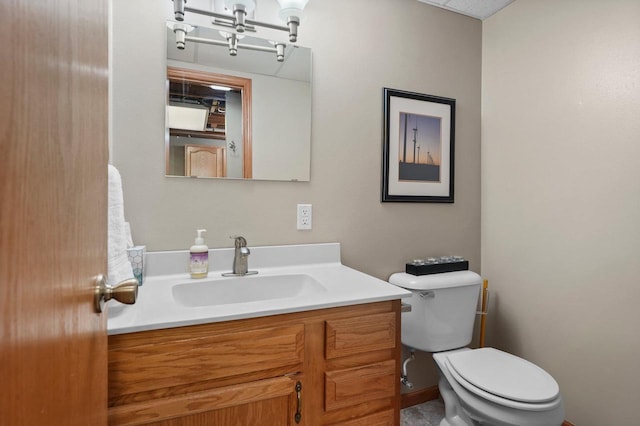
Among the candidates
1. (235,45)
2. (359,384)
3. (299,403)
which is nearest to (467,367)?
(359,384)

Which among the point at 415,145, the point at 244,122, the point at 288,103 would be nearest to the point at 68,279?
the point at 244,122

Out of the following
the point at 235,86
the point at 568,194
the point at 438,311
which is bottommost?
the point at 438,311

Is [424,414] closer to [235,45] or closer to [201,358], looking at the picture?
[201,358]

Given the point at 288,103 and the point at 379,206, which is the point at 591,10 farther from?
the point at 288,103

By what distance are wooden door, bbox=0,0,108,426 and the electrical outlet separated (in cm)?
102

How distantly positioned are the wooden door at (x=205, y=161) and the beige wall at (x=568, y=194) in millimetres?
1556

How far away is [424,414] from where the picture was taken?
1.79 meters

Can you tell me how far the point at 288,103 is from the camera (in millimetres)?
1527

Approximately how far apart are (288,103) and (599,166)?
4.67 ft

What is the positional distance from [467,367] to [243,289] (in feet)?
3.27

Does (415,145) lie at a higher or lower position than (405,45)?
lower

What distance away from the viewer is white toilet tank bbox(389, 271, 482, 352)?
62.5 inches

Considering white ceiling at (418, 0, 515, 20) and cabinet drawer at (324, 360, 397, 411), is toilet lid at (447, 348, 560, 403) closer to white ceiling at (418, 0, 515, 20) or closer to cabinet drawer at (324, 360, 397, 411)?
cabinet drawer at (324, 360, 397, 411)

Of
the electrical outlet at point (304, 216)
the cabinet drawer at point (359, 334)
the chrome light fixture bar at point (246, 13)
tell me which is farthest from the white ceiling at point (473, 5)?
the cabinet drawer at point (359, 334)
